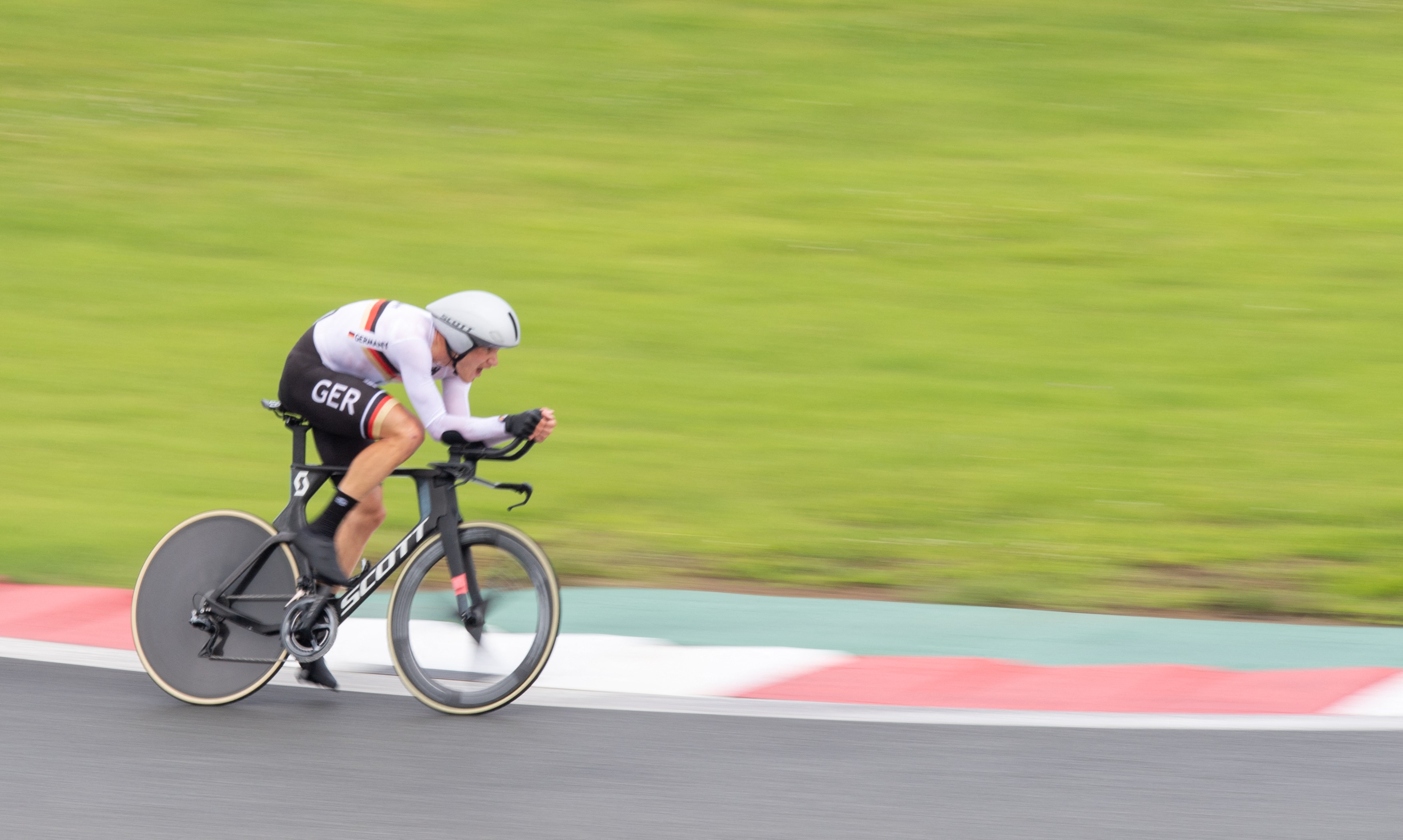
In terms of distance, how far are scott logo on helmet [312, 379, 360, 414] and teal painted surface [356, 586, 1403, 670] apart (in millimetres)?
1541

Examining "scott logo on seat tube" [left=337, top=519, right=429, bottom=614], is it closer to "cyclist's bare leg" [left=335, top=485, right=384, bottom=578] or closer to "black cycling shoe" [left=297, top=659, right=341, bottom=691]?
"cyclist's bare leg" [left=335, top=485, right=384, bottom=578]

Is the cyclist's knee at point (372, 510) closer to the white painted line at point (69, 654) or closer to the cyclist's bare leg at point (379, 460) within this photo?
the cyclist's bare leg at point (379, 460)

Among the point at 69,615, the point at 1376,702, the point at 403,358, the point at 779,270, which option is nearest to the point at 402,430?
the point at 403,358

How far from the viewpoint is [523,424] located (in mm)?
5730

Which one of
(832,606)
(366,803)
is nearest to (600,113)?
(832,606)

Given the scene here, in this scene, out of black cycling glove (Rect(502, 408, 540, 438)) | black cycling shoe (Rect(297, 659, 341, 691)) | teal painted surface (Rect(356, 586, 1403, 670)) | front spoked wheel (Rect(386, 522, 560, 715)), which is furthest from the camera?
teal painted surface (Rect(356, 586, 1403, 670))

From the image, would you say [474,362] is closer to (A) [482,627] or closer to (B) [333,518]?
(B) [333,518]

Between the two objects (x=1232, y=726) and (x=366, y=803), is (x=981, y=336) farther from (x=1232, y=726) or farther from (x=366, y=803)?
(x=366, y=803)

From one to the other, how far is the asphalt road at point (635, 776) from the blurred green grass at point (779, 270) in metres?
1.99

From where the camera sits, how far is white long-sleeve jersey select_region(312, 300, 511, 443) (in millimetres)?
5840

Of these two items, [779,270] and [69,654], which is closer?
[69,654]

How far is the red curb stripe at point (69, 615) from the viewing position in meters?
6.81

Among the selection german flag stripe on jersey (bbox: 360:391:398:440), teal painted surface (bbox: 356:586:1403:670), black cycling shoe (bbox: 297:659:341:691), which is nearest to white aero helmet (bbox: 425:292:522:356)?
german flag stripe on jersey (bbox: 360:391:398:440)

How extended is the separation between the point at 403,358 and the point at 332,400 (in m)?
0.36
